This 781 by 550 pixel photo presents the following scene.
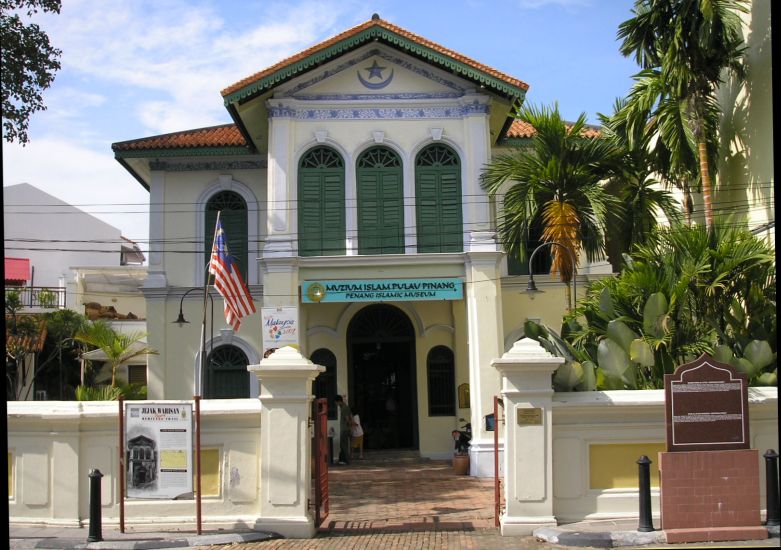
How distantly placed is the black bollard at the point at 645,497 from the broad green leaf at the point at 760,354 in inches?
101

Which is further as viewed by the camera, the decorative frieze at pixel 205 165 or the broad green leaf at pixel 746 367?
the decorative frieze at pixel 205 165

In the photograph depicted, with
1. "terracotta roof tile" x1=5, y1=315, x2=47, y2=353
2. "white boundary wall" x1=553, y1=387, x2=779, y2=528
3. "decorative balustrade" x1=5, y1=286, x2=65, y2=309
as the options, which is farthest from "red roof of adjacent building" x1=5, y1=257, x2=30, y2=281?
"white boundary wall" x1=553, y1=387, x2=779, y2=528

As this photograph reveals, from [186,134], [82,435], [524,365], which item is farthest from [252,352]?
[524,365]

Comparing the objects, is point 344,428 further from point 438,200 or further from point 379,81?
point 379,81

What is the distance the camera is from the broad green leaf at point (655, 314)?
41.5 feet

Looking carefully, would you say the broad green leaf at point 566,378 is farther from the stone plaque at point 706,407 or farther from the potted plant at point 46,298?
the potted plant at point 46,298

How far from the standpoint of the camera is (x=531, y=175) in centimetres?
1823

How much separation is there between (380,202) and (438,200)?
1286 mm

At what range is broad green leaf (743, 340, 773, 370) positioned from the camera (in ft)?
39.1

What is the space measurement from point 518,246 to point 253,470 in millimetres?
8949

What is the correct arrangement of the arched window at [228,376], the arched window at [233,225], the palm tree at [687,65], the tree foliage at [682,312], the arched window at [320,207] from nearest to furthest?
the tree foliage at [682,312] → the palm tree at [687,65] → the arched window at [320,207] → the arched window at [228,376] → the arched window at [233,225]

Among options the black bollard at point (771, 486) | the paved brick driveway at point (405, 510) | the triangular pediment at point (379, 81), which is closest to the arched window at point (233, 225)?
the triangular pediment at point (379, 81)

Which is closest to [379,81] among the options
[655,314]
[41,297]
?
[655,314]

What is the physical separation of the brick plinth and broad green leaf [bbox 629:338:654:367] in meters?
2.00
